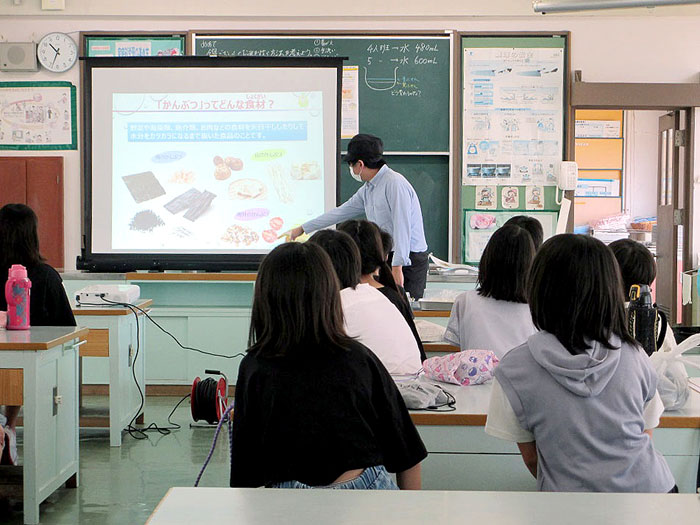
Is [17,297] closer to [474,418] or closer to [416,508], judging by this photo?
[474,418]

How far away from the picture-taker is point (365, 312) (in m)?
2.50

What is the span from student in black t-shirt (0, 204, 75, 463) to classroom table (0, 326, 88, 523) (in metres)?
0.19

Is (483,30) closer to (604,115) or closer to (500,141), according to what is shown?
(500,141)

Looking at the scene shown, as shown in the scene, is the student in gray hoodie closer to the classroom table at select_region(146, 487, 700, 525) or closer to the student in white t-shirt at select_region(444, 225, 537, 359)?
the classroom table at select_region(146, 487, 700, 525)

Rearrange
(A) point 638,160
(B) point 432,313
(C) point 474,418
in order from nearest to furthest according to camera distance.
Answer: (C) point 474,418 < (B) point 432,313 < (A) point 638,160

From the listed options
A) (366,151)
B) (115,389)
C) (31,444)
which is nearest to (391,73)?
(366,151)

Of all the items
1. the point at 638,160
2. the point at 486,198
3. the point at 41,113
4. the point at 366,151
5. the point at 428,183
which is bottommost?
the point at 486,198

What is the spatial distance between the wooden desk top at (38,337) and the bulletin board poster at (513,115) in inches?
144

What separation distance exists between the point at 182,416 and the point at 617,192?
6.14 meters

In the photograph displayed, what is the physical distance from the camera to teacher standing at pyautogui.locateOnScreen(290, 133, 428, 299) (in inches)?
195

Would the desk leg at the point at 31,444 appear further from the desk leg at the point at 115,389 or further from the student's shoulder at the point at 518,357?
the student's shoulder at the point at 518,357

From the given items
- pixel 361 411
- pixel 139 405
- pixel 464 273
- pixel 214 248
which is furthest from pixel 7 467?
pixel 464 273

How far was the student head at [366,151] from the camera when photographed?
4.95 metres

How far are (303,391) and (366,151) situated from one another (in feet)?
11.1
